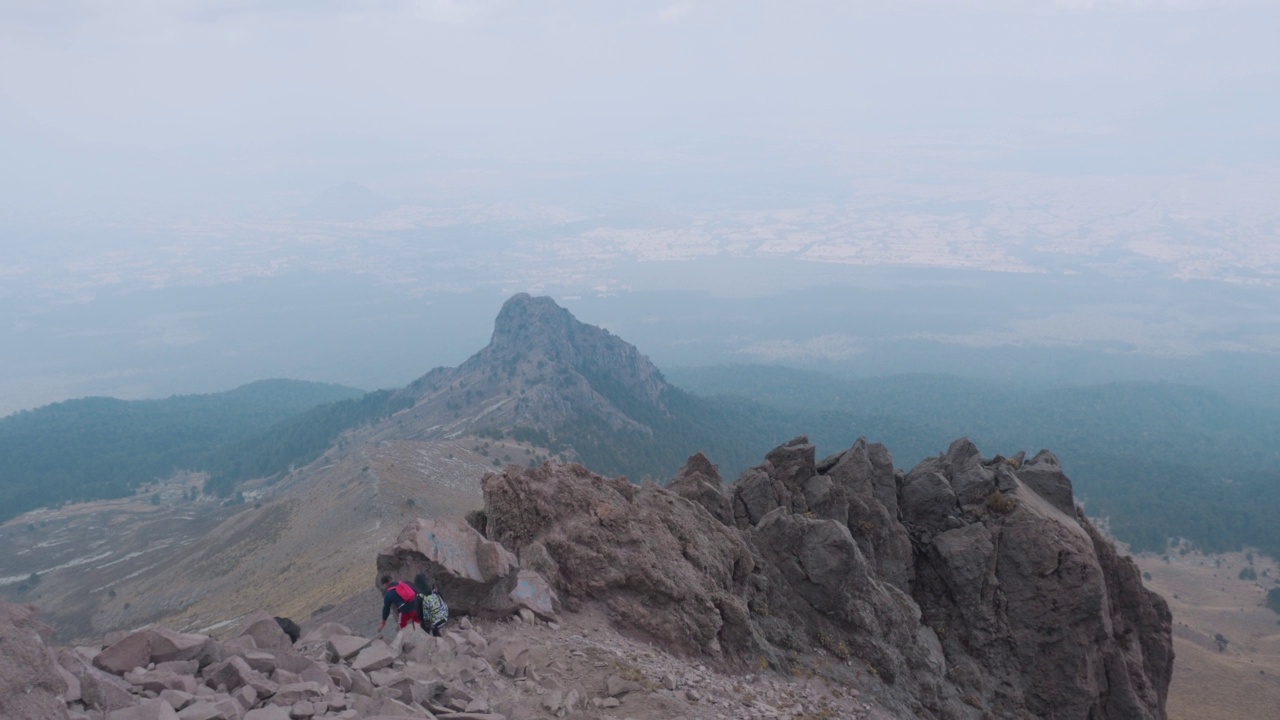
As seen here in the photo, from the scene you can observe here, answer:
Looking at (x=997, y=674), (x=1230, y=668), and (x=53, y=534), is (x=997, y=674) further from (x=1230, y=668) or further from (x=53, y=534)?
(x=53, y=534)

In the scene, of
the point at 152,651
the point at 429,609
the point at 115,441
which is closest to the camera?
the point at 152,651

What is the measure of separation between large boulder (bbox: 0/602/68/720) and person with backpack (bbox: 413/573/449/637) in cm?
623

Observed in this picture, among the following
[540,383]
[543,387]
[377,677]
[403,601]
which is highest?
[403,601]

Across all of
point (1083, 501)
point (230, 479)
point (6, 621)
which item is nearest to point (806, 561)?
point (6, 621)

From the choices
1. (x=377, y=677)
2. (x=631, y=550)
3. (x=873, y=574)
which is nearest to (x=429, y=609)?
(x=377, y=677)

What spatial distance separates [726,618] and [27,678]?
564 inches

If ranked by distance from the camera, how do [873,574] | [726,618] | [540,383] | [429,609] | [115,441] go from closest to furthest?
1. [429,609]
2. [726,618]
3. [873,574]
4. [540,383]
5. [115,441]

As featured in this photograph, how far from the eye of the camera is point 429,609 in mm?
15742

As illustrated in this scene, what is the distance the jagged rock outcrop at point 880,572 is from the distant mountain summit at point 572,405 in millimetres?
71208

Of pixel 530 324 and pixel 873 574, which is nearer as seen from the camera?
pixel 873 574

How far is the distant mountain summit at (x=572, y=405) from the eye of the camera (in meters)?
104

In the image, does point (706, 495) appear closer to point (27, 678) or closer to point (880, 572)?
point (880, 572)

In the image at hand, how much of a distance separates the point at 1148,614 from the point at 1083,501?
320ft

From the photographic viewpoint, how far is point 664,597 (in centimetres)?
1941
